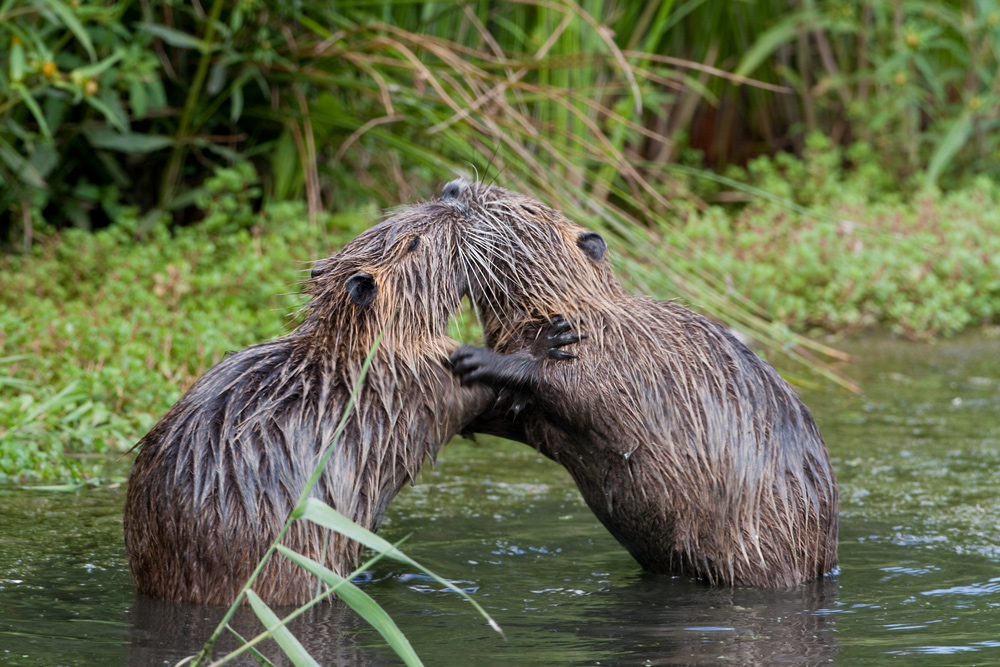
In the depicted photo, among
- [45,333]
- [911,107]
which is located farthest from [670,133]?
[45,333]

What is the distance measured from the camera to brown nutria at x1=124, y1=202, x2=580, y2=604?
269 cm

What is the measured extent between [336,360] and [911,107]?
5.67m

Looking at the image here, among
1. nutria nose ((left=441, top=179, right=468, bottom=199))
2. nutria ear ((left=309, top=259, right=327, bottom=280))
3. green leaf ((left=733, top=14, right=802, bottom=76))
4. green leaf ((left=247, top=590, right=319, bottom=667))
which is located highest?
green leaf ((left=733, top=14, right=802, bottom=76))

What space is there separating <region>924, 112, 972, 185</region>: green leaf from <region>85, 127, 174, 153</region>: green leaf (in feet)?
13.3

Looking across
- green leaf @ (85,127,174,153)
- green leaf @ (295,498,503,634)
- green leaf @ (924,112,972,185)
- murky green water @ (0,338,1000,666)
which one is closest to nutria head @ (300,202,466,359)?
murky green water @ (0,338,1000,666)

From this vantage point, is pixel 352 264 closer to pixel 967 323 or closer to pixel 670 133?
pixel 967 323

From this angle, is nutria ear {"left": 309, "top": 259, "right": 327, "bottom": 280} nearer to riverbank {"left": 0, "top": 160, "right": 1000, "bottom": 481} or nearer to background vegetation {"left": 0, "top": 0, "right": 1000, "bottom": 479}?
riverbank {"left": 0, "top": 160, "right": 1000, "bottom": 481}

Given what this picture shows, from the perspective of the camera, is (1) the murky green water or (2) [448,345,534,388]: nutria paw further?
(2) [448,345,534,388]: nutria paw

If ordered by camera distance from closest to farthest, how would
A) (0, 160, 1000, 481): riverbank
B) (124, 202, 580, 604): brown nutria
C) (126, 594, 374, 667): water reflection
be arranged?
(126, 594, 374, 667): water reflection
(124, 202, 580, 604): brown nutria
(0, 160, 1000, 481): riverbank

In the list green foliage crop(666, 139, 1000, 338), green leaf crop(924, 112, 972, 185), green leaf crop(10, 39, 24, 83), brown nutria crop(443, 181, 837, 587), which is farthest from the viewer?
green leaf crop(924, 112, 972, 185)

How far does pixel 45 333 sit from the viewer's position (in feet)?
14.8

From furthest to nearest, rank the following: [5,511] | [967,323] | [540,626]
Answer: [967,323], [5,511], [540,626]

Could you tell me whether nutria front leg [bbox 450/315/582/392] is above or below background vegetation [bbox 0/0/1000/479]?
below

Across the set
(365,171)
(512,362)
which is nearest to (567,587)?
A: (512,362)
